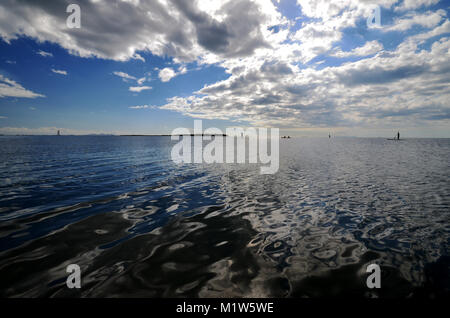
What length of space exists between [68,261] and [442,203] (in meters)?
21.4

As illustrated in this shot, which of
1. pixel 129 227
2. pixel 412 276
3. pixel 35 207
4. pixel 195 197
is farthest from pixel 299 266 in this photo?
pixel 35 207

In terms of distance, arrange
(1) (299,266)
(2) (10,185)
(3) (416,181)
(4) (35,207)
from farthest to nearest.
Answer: (3) (416,181), (2) (10,185), (4) (35,207), (1) (299,266)

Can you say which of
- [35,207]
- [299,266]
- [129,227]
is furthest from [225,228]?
[35,207]

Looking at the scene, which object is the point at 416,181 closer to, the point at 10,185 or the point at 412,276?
the point at 412,276

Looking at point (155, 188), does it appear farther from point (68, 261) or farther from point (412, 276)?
point (412, 276)

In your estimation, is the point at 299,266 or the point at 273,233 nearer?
the point at 299,266

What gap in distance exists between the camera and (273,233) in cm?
915

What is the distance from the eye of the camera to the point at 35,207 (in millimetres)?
11977
